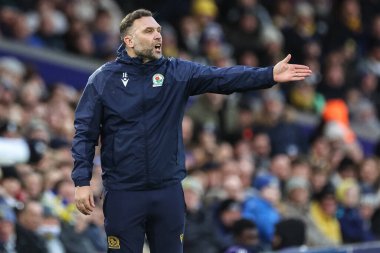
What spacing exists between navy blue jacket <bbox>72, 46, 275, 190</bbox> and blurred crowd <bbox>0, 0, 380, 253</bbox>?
420 mm

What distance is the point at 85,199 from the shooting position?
25.2 feet

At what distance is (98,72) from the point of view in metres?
7.98

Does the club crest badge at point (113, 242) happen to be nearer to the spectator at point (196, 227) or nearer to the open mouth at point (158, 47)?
the open mouth at point (158, 47)

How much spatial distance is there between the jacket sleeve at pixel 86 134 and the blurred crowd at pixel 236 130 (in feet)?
1.44

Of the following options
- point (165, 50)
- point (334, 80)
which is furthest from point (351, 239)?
point (334, 80)

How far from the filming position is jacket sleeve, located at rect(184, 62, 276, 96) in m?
7.80

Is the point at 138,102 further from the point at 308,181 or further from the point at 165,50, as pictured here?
the point at 165,50

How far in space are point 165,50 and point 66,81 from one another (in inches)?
57.5

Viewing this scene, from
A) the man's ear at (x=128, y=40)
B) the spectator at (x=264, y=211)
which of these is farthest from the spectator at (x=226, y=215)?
the man's ear at (x=128, y=40)

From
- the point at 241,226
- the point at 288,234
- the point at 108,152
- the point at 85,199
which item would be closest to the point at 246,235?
the point at 241,226

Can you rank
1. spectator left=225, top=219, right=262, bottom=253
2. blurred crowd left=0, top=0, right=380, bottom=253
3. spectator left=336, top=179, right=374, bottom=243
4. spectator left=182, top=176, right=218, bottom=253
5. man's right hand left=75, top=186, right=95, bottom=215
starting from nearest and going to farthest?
1. man's right hand left=75, top=186, right=95, bottom=215
2. spectator left=225, top=219, right=262, bottom=253
3. blurred crowd left=0, top=0, right=380, bottom=253
4. spectator left=182, top=176, right=218, bottom=253
5. spectator left=336, top=179, right=374, bottom=243

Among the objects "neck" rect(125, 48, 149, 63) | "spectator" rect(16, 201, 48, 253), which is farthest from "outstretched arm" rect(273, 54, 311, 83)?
"spectator" rect(16, 201, 48, 253)

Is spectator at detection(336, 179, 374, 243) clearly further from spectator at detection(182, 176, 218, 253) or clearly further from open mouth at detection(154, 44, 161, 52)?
open mouth at detection(154, 44, 161, 52)

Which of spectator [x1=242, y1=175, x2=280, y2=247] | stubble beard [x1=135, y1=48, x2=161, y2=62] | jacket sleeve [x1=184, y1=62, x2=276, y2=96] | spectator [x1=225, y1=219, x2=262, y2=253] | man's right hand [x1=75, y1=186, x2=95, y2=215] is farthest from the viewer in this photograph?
spectator [x1=242, y1=175, x2=280, y2=247]
